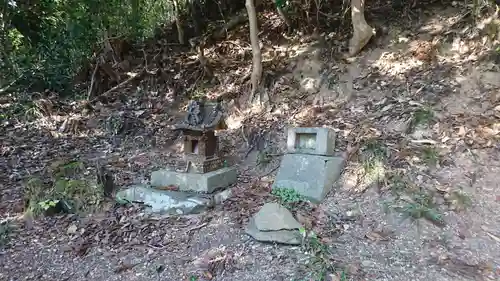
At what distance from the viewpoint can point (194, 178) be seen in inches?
178

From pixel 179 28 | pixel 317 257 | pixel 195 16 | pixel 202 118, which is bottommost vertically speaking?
pixel 317 257

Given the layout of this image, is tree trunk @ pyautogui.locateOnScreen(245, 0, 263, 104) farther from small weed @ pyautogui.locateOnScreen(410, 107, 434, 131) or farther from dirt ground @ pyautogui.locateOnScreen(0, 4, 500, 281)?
small weed @ pyautogui.locateOnScreen(410, 107, 434, 131)

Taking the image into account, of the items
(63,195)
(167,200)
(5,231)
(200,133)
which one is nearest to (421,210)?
(200,133)

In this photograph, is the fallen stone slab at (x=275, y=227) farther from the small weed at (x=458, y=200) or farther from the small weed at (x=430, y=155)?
the small weed at (x=430, y=155)

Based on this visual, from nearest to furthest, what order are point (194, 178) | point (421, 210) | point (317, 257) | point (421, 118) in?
point (317, 257)
point (421, 210)
point (194, 178)
point (421, 118)

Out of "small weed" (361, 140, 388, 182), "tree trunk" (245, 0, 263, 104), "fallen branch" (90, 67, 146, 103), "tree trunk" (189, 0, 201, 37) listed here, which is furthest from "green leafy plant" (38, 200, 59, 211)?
"tree trunk" (189, 0, 201, 37)

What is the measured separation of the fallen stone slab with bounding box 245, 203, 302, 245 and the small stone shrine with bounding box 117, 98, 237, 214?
823 mm

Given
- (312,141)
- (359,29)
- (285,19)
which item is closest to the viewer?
(312,141)

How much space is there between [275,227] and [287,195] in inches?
30.5

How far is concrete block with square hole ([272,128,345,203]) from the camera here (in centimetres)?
431

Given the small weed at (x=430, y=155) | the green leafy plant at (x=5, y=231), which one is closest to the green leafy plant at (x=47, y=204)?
the green leafy plant at (x=5, y=231)

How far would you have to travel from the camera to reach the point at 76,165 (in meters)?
5.14

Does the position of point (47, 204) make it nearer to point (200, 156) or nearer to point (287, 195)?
point (200, 156)

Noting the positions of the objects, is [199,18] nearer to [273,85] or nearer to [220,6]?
[220,6]
